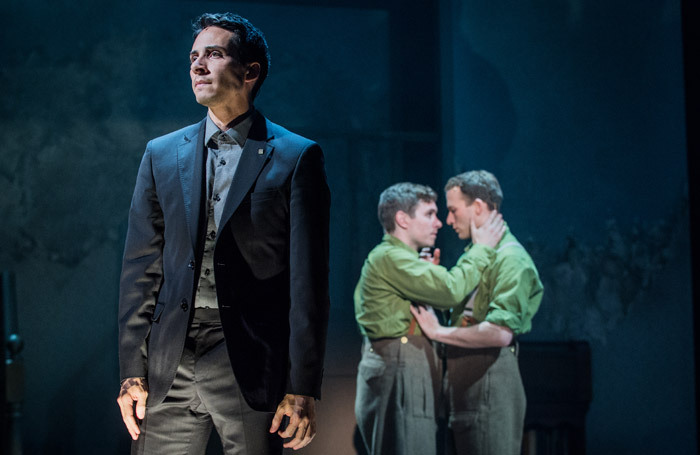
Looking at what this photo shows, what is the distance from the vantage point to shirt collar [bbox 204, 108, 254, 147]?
5.52 ft

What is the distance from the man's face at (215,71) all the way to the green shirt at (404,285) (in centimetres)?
205

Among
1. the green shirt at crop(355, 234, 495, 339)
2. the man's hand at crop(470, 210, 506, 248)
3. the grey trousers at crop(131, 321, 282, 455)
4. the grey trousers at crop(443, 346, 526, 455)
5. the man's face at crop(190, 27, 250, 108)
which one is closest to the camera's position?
the grey trousers at crop(131, 321, 282, 455)

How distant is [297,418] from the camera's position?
1507 millimetres

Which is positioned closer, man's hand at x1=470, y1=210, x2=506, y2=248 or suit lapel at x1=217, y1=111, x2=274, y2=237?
suit lapel at x1=217, y1=111, x2=274, y2=237

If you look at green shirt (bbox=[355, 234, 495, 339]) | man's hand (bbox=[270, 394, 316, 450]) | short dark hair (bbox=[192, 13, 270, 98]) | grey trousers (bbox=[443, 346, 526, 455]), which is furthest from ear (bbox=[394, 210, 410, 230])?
man's hand (bbox=[270, 394, 316, 450])

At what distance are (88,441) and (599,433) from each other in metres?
3.33

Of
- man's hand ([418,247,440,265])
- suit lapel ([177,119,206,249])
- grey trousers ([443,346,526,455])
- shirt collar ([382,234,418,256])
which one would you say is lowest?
grey trousers ([443,346,526,455])

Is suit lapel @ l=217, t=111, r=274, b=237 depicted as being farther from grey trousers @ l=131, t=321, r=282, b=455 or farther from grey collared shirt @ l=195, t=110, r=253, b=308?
grey trousers @ l=131, t=321, r=282, b=455

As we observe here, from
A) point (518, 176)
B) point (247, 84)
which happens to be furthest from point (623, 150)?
point (247, 84)

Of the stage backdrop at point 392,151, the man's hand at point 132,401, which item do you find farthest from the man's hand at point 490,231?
the man's hand at point 132,401

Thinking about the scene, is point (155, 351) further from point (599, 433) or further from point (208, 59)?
point (599, 433)

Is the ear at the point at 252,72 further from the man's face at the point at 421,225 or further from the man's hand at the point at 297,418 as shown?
the man's face at the point at 421,225

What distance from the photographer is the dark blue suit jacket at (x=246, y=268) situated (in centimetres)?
153

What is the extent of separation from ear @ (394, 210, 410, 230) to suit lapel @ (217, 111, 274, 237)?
7.07ft
